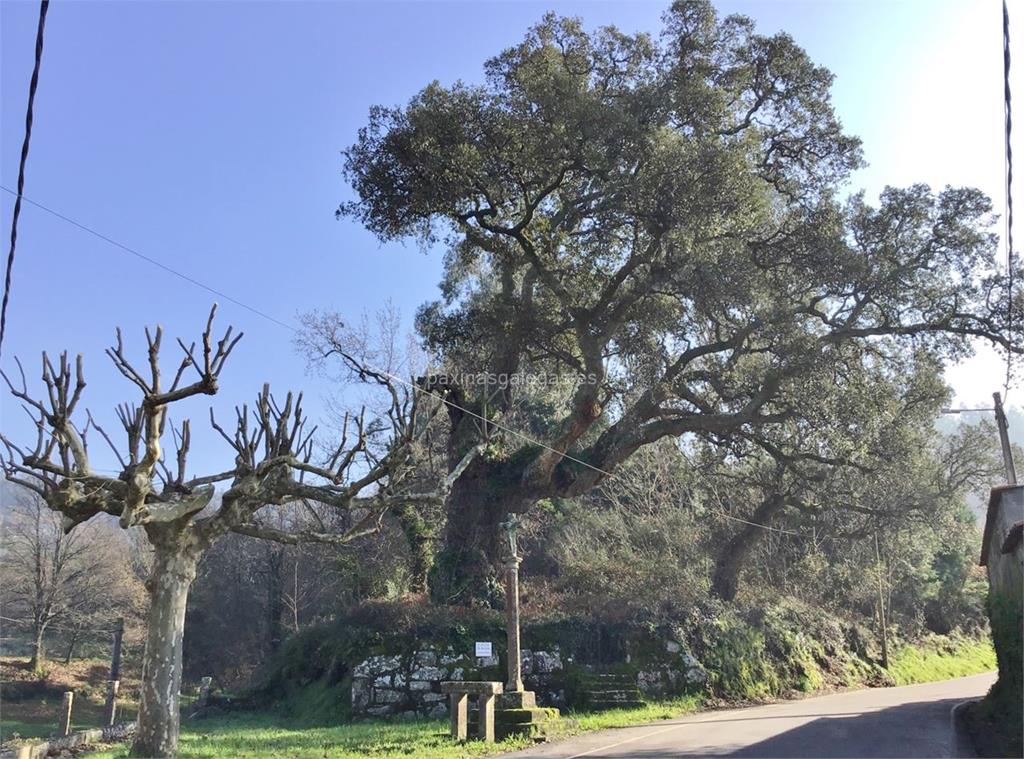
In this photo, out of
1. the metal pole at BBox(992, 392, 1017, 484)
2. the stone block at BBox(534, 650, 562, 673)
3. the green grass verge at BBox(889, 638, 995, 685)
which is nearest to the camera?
the stone block at BBox(534, 650, 562, 673)

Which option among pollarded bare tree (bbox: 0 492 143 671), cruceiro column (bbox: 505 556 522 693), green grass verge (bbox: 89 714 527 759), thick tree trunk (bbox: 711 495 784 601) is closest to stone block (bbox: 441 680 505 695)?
green grass verge (bbox: 89 714 527 759)

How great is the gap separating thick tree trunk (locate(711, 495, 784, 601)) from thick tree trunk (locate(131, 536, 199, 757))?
18.9m

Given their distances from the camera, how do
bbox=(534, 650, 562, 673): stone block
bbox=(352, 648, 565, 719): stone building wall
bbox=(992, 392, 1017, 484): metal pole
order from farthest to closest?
bbox=(992, 392, 1017, 484): metal pole < bbox=(534, 650, 562, 673): stone block < bbox=(352, 648, 565, 719): stone building wall

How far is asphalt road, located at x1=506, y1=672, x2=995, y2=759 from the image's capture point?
11719 millimetres

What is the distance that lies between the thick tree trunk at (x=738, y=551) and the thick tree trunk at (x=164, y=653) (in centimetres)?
1890

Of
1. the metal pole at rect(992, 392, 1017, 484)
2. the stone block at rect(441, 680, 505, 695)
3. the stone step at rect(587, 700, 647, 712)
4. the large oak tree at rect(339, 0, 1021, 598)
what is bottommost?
the stone step at rect(587, 700, 647, 712)

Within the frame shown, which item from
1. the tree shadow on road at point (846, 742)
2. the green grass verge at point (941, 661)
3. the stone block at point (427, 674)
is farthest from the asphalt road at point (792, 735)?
the green grass verge at point (941, 661)

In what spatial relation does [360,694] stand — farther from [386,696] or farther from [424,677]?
[424,677]

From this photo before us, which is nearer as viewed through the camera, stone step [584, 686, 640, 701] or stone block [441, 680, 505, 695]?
stone block [441, 680, 505, 695]

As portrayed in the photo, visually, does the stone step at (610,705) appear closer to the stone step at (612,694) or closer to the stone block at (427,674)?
the stone step at (612,694)

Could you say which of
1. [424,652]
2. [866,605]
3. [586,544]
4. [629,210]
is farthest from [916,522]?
[424,652]

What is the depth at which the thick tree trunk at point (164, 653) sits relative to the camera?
1141cm

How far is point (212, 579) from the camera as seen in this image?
134 feet

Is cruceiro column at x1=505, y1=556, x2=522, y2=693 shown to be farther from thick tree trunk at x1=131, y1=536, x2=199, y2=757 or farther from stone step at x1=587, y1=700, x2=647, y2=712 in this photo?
thick tree trunk at x1=131, y1=536, x2=199, y2=757
